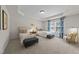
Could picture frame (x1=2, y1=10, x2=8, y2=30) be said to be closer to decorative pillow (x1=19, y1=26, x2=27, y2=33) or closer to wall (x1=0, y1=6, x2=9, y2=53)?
wall (x1=0, y1=6, x2=9, y2=53)

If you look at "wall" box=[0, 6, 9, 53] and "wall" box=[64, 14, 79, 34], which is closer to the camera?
"wall" box=[0, 6, 9, 53]

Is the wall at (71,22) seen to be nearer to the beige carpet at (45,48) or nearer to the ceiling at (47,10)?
the ceiling at (47,10)

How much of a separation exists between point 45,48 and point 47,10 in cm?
98

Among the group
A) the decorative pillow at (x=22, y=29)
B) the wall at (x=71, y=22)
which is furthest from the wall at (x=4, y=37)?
the wall at (x=71, y=22)

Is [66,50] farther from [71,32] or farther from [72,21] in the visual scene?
[72,21]

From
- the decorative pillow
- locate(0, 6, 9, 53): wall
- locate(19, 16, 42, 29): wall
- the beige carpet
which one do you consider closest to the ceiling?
locate(19, 16, 42, 29): wall

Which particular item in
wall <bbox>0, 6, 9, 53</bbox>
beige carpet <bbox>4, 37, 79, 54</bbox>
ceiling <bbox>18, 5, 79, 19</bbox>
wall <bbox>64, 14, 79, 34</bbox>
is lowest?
beige carpet <bbox>4, 37, 79, 54</bbox>

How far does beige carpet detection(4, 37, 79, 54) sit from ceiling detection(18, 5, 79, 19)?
2.18 feet

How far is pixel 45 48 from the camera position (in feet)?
7.25

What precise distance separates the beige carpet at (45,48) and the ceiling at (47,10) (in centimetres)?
66

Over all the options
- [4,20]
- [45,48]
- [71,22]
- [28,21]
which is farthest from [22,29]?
[71,22]

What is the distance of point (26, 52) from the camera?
6.98 ft

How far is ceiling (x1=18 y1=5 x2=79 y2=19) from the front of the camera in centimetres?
210
